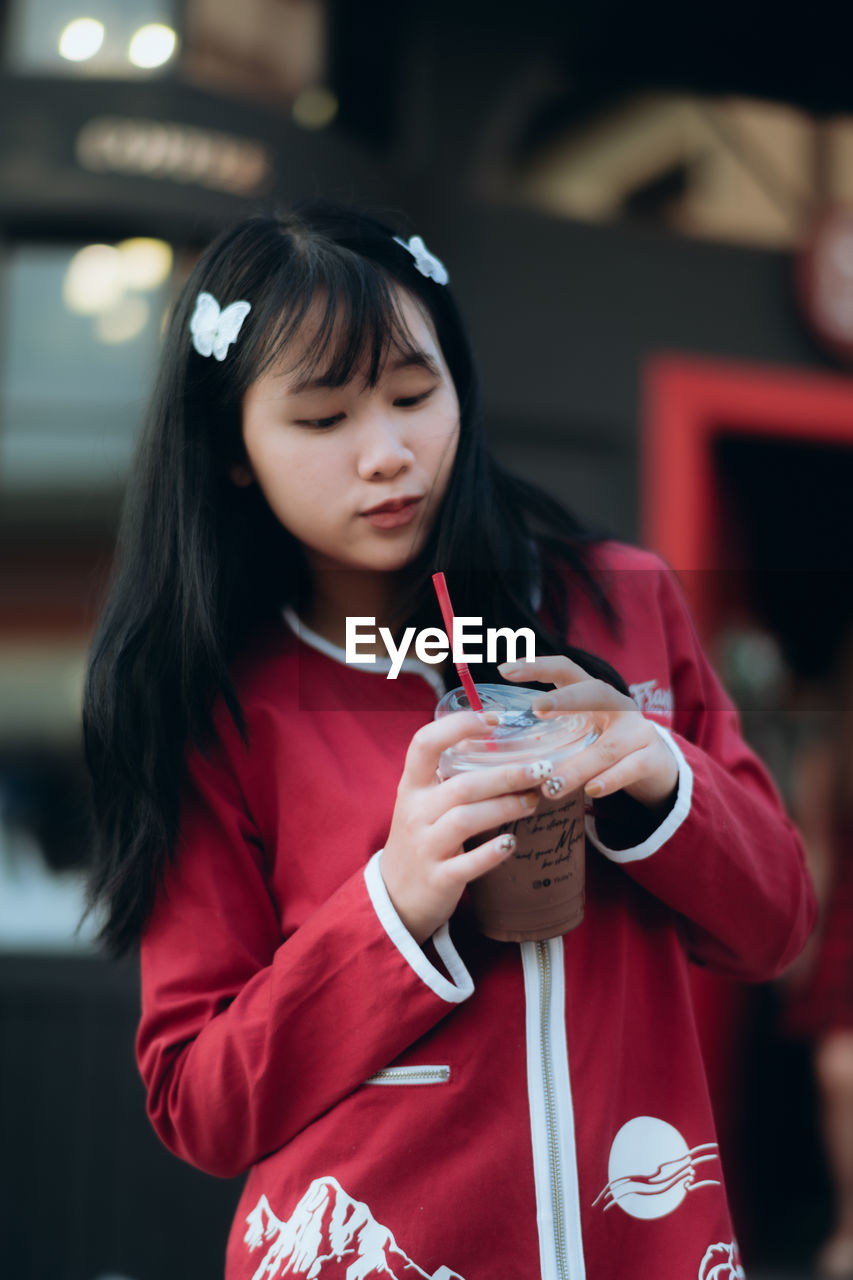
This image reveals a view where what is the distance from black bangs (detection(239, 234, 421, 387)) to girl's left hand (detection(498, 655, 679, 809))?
0.36 metres

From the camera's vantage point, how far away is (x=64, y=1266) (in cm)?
304

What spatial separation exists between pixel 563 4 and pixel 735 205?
88cm

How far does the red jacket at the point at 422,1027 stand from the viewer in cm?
105

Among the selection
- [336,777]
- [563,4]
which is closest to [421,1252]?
[336,777]

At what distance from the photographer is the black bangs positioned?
1124 millimetres

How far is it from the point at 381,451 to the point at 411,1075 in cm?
61

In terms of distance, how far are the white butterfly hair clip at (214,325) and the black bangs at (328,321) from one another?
2 cm

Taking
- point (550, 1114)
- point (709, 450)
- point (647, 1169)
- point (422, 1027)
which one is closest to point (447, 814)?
point (422, 1027)

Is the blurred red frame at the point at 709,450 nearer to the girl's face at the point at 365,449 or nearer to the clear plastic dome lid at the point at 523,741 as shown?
the girl's face at the point at 365,449

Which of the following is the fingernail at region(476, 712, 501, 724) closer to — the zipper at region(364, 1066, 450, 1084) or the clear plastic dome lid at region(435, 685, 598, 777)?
the clear plastic dome lid at region(435, 685, 598, 777)

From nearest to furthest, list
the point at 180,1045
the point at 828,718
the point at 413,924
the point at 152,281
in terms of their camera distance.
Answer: the point at 413,924 < the point at 180,1045 < the point at 152,281 < the point at 828,718

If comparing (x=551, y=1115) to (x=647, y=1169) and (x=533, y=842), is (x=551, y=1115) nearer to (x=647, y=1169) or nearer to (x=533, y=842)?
(x=647, y=1169)

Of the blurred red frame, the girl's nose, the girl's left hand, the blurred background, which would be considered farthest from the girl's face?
the blurred red frame

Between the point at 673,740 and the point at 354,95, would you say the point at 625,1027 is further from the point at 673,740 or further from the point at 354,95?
the point at 354,95
